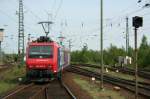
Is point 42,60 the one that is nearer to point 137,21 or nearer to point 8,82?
point 8,82

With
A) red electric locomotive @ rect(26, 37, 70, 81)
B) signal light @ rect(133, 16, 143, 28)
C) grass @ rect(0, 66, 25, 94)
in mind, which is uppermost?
signal light @ rect(133, 16, 143, 28)

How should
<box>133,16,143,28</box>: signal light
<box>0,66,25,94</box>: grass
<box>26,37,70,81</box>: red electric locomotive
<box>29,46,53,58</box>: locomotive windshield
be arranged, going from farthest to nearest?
1. <box>29,46,53,58</box>: locomotive windshield
2. <box>26,37,70,81</box>: red electric locomotive
3. <box>0,66,25,94</box>: grass
4. <box>133,16,143,28</box>: signal light

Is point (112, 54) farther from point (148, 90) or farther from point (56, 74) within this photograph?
point (148, 90)

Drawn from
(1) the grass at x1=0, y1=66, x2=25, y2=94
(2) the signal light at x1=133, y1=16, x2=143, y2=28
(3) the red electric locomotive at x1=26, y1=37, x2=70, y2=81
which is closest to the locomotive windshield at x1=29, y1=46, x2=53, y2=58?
(3) the red electric locomotive at x1=26, y1=37, x2=70, y2=81

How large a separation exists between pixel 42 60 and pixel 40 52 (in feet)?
2.33

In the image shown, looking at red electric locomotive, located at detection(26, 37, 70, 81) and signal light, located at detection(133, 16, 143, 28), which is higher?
signal light, located at detection(133, 16, 143, 28)

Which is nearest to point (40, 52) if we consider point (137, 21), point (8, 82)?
point (8, 82)

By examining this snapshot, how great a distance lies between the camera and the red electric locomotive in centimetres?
3388

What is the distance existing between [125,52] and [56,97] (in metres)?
68.2

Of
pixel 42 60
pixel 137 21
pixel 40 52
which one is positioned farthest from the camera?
pixel 40 52

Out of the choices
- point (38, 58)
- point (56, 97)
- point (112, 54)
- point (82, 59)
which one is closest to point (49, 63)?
point (38, 58)

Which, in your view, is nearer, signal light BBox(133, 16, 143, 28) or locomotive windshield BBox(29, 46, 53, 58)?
signal light BBox(133, 16, 143, 28)

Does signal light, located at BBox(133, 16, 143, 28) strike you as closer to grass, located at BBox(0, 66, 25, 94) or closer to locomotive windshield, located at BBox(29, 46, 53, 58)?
grass, located at BBox(0, 66, 25, 94)

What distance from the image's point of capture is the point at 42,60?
34188 millimetres
